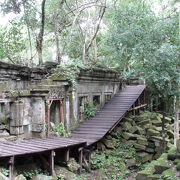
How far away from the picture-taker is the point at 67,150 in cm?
1052

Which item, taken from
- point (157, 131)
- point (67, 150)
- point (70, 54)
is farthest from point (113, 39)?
point (70, 54)

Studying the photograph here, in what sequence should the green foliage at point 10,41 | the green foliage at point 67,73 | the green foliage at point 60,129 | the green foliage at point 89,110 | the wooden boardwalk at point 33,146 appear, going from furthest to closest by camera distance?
the green foliage at point 10,41
the green foliage at point 89,110
the green foliage at point 67,73
the green foliage at point 60,129
the wooden boardwalk at point 33,146

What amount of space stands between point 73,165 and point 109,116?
5.51 meters

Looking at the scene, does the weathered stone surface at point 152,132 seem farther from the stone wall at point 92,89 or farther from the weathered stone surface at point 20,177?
the weathered stone surface at point 20,177

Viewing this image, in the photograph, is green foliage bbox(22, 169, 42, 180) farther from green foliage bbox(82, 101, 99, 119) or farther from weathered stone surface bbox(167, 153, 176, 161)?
green foliage bbox(82, 101, 99, 119)

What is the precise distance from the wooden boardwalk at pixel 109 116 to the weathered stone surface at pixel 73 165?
4.51 feet

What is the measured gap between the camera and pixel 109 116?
15688 mm

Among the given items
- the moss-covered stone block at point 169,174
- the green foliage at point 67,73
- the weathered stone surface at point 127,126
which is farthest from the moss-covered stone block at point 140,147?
the moss-covered stone block at point 169,174

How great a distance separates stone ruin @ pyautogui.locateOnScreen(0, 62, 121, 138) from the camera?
10055mm

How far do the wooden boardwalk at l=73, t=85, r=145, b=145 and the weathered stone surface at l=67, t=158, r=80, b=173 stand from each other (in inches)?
54.2

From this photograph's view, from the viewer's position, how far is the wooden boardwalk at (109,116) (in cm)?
1346

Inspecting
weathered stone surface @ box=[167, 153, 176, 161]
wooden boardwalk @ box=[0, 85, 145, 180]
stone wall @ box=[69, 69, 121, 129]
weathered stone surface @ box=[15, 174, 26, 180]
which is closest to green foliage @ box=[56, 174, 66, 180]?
wooden boardwalk @ box=[0, 85, 145, 180]

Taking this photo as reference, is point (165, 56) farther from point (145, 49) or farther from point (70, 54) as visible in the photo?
point (70, 54)

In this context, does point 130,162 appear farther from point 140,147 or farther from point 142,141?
point 142,141
